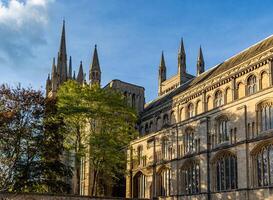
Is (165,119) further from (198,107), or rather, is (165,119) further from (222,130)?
(222,130)

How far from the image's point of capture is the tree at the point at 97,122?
49.8 metres

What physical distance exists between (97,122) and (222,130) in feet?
50.9

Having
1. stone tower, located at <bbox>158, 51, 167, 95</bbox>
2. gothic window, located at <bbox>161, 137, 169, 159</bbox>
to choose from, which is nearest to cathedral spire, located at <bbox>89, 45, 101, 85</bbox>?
stone tower, located at <bbox>158, 51, 167, 95</bbox>

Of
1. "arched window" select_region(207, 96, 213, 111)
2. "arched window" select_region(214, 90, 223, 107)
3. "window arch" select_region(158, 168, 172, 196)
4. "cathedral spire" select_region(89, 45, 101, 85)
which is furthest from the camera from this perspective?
"cathedral spire" select_region(89, 45, 101, 85)

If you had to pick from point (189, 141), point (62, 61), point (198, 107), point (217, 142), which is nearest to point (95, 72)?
point (198, 107)

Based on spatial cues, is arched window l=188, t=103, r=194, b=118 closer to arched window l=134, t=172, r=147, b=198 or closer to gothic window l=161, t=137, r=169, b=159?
gothic window l=161, t=137, r=169, b=159

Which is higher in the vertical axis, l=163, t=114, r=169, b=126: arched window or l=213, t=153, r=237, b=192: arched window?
l=163, t=114, r=169, b=126: arched window

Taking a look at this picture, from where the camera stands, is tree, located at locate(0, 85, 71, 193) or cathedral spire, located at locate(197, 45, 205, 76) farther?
cathedral spire, located at locate(197, 45, 205, 76)

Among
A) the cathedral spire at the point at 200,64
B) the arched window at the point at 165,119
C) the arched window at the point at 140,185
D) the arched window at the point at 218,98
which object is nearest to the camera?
the arched window at the point at 218,98

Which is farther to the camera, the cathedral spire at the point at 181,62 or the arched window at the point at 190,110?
the cathedral spire at the point at 181,62

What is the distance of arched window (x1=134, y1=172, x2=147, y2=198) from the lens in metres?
55.7

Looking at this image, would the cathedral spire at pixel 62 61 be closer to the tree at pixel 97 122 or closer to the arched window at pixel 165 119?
the arched window at pixel 165 119

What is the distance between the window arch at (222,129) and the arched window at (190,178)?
4.40 metres

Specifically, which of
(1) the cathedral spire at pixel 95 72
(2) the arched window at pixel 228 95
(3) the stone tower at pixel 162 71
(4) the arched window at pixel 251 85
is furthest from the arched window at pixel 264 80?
(3) the stone tower at pixel 162 71
